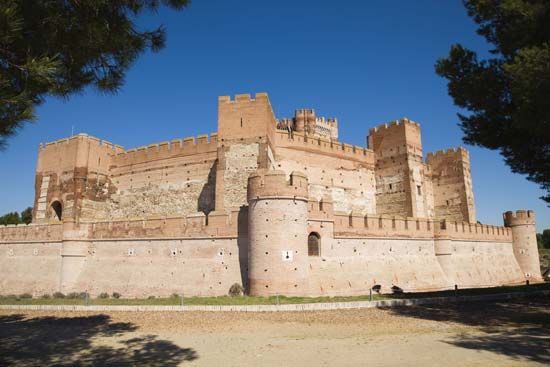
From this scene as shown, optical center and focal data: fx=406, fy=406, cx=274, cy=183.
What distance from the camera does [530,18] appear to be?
1188 centimetres

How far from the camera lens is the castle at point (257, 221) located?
703 inches

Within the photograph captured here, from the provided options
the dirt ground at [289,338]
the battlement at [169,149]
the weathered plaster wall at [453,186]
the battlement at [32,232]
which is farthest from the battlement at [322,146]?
the dirt ground at [289,338]

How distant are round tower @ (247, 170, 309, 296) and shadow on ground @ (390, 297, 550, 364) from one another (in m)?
4.31

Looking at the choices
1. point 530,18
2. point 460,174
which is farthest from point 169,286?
point 460,174

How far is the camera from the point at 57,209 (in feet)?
103

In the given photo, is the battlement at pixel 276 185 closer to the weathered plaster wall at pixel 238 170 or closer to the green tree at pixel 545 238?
the weathered plaster wall at pixel 238 170

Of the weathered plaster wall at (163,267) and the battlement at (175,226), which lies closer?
the weathered plaster wall at (163,267)

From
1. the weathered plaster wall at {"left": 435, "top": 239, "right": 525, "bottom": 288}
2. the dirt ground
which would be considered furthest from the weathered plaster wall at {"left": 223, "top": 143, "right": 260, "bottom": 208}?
the weathered plaster wall at {"left": 435, "top": 239, "right": 525, "bottom": 288}

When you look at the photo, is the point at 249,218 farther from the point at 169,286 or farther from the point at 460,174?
the point at 460,174

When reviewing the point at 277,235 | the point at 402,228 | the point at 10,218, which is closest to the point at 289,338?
the point at 277,235

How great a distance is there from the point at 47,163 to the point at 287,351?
2951cm

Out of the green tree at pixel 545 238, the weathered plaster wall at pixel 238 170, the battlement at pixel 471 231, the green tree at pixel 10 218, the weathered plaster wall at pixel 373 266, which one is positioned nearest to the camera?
the weathered plaster wall at pixel 373 266

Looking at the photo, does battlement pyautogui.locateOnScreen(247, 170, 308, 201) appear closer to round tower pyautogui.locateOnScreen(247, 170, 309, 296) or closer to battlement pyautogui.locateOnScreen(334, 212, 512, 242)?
round tower pyautogui.locateOnScreen(247, 170, 309, 296)

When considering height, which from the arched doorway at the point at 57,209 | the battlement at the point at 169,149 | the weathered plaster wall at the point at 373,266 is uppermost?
the battlement at the point at 169,149
